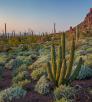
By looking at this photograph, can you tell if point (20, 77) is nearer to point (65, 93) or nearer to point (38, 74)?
point (38, 74)

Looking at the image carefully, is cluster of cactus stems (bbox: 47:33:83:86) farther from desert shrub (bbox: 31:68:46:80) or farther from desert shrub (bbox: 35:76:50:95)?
desert shrub (bbox: 31:68:46:80)

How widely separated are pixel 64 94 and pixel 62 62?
191 centimetres

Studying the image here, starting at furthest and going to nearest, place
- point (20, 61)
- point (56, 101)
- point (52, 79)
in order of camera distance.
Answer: point (20, 61), point (52, 79), point (56, 101)

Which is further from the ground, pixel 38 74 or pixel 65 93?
pixel 38 74

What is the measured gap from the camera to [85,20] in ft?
360

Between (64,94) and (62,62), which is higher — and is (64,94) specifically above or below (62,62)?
below

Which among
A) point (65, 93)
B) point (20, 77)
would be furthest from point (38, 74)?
point (65, 93)

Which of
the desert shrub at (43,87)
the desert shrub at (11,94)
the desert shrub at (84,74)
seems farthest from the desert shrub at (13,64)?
the desert shrub at (11,94)

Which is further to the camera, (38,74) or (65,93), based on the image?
(38,74)

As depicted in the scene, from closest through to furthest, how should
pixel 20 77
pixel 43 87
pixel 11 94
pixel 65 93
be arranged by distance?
pixel 65 93 → pixel 11 94 → pixel 43 87 → pixel 20 77

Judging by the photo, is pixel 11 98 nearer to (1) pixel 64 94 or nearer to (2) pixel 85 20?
(1) pixel 64 94

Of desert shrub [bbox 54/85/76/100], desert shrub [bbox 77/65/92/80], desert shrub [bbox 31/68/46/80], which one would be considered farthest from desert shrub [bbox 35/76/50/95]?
desert shrub [bbox 31/68/46/80]

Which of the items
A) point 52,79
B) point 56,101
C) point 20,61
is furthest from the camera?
point 20,61

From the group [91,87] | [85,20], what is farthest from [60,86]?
[85,20]
